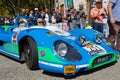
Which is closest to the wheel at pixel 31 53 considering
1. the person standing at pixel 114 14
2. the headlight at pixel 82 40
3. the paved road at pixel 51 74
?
the paved road at pixel 51 74

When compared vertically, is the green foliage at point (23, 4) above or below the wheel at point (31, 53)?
above

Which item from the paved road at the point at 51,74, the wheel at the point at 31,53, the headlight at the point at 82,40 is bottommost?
the paved road at the point at 51,74

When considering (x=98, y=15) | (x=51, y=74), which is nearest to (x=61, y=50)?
(x=51, y=74)

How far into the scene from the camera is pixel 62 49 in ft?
16.6

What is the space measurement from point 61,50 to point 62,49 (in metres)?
0.03

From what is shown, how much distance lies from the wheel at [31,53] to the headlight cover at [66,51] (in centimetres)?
47

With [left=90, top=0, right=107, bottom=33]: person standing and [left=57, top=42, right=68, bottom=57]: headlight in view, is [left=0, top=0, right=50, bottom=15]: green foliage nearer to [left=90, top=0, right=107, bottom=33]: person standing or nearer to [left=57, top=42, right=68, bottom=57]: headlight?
[left=90, top=0, right=107, bottom=33]: person standing

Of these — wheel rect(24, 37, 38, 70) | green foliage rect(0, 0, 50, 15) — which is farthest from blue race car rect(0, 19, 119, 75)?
green foliage rect(0, 0, 50, 15)

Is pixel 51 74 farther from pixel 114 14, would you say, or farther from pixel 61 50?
pixel 114 14

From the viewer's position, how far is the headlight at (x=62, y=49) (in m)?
4.99

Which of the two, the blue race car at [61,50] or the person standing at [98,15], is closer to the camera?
the blue race car at [61,50]

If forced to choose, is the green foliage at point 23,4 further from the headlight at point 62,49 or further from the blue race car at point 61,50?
the headlight at point 62,49

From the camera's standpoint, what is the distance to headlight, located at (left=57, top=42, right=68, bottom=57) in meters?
4.99

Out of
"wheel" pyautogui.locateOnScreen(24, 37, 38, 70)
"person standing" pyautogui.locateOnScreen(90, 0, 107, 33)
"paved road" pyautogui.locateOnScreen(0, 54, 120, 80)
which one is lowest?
"paved road" pyautogui.locateOnScreen(0, 54, 120, 80)
